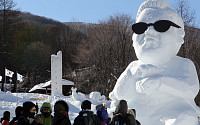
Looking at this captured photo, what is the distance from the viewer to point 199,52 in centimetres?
1892

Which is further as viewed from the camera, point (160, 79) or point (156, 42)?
point (156, 42)

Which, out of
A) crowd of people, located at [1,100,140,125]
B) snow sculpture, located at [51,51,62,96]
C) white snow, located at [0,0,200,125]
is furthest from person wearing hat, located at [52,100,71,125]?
snow sculpture, located at [51,51,62,96]

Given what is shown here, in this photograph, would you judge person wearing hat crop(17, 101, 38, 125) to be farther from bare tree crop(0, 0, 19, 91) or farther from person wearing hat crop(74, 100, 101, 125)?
bare tree crop(0, 0, 19, 91)

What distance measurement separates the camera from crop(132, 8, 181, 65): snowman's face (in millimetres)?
5828

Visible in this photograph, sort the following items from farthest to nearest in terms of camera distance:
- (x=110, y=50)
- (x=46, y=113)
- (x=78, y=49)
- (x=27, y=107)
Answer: (x=78, y=49) < (x=110, y=50) < (x=46, y=113) < (x=27, y=107)

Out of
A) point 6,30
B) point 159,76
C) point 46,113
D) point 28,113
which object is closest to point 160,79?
point 159,76

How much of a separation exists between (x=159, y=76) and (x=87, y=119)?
6.94 ft

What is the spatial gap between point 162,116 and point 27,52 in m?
33.5

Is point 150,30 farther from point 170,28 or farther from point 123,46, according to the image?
point 123,46

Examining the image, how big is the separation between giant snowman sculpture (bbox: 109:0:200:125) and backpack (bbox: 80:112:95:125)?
65.6 inches

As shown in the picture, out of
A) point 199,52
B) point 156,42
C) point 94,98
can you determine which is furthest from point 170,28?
point 199,52

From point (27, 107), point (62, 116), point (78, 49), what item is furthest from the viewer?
point (78, 49)

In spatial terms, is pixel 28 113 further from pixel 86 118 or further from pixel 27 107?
pixel 86 118

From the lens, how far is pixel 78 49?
2762 cm
